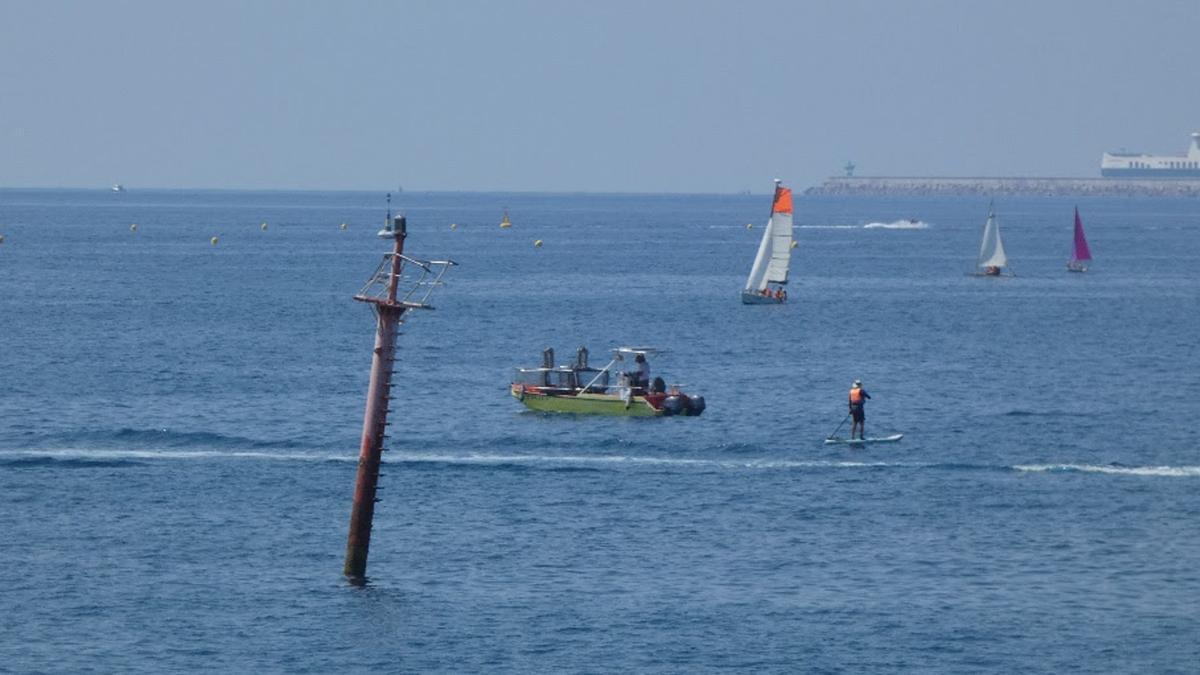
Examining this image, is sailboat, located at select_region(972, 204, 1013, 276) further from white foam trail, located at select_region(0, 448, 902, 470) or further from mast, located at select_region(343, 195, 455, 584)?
mast, located at select_region(343, 195, 455, 584)

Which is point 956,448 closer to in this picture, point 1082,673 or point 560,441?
point 560,441

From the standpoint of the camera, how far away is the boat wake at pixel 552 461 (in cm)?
6047

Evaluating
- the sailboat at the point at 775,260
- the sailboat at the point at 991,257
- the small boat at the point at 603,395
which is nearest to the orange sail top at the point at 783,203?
the sailboat at the point at 775,260

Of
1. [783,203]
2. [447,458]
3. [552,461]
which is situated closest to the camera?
[552,461]

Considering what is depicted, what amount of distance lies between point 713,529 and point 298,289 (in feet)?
326

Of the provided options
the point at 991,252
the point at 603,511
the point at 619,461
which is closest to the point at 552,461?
the point at 619,461

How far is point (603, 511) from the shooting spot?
5375 centimetres

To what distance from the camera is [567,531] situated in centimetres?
5116

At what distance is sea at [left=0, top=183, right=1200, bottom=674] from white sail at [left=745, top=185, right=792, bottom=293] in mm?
27095

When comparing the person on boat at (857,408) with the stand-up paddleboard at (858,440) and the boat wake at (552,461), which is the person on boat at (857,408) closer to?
the stand-up paddleboard at (858,440)

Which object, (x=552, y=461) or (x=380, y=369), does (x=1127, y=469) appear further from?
(x=380, y=369)

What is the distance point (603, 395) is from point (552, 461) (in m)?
10.8

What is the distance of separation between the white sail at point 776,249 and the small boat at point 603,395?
59.1 m

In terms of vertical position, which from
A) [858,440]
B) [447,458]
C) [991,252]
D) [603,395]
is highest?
[991,252]
